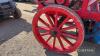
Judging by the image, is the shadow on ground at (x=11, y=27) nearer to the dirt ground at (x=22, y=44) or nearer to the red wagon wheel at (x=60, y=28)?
the dirt ground at (x=22, y=44)

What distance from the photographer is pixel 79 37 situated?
12.5 ft

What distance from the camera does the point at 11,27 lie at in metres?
5.91

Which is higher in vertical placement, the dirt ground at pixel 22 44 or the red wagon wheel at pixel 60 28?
the red wagon wheel at pixel 60 28

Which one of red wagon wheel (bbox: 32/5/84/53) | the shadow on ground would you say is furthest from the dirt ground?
red wagon wheel (bbox: 32/5/84/53)

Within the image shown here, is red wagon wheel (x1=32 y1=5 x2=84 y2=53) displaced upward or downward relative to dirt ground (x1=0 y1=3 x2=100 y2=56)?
upward

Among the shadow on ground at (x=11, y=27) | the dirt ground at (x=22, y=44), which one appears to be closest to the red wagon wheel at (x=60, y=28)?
the dirt ground at (x=22, y=44)

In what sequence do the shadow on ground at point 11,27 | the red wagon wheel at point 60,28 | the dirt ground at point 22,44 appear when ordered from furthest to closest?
the shadow on ground at point 11,27, the dirt ground at point 22,44, the red wagon wheel at point 60,28

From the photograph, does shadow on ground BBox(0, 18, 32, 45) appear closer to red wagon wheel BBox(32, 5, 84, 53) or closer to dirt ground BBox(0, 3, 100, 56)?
dirt ground BBox(0, 3, 100, 56)

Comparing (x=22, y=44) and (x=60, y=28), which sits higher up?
(x=60, y=28)

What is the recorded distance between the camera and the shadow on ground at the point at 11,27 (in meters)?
5.30

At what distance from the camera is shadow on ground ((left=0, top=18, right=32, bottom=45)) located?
A: 5296mm

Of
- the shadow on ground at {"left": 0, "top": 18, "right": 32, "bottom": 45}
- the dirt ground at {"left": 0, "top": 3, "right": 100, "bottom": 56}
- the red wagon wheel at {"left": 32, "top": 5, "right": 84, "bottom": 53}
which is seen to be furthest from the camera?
the shadow on ground at {"left": 0, "top": 18, "right": 32, "bottom": 45}

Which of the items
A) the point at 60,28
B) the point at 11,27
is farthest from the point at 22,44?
the point at 11,27

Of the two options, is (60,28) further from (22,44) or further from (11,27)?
(11,27)
